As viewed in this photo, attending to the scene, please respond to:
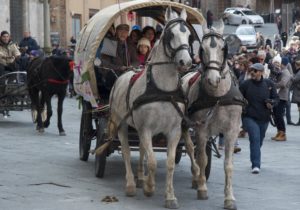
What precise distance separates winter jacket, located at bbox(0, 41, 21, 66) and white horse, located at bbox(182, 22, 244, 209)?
436 inches

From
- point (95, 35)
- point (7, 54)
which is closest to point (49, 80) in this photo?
point (7, 54)

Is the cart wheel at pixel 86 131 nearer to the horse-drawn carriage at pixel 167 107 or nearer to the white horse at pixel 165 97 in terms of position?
the horse-drawn carriage at pixel 167 107

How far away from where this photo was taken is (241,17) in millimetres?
63938

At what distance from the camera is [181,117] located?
36.6 feet

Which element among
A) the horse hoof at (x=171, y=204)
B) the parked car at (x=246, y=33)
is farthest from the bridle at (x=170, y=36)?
the parked car at (x=246, y=33)

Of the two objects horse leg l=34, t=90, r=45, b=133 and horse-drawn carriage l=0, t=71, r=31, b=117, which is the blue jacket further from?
horse-drawn carriage l=0, t=71, r=31, b=117

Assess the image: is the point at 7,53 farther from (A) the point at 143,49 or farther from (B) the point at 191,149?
(B) the point at 191,149

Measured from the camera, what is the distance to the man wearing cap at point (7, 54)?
2231 centimetres

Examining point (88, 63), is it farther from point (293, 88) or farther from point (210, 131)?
point (293, 88)

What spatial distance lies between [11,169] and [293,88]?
1045 centimetres

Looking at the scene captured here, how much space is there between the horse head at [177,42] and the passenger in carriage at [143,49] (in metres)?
2.25

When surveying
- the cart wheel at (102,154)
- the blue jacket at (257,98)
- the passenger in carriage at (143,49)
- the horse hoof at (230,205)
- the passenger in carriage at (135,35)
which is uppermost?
the passenger in carriage at (135,35)

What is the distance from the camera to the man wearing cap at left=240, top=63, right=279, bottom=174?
46.2 ft

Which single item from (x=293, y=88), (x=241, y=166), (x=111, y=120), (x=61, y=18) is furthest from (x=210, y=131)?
(x=61, y=18)
